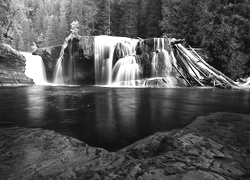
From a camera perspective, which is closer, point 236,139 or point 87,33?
point 236,139

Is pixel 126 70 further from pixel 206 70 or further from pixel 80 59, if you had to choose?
pixel 206 70

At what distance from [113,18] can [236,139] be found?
40559mm

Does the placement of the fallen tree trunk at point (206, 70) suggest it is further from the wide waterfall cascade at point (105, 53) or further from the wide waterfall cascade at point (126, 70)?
the wide waterfall cascade at point (105, 53)

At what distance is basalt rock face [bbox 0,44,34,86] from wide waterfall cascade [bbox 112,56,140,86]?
11.0 m

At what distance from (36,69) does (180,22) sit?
75.1 feet

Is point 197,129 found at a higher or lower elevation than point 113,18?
lower

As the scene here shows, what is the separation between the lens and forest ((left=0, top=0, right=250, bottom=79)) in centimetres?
1789

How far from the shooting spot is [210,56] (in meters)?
18.7

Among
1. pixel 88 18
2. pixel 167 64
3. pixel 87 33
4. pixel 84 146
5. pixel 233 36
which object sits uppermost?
pixel 88 18

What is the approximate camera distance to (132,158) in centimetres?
227

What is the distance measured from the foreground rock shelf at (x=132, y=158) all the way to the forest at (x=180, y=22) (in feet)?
59.2

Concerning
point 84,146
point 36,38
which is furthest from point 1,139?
point 36,38

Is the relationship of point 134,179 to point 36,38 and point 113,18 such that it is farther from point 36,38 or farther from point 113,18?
point 36,38

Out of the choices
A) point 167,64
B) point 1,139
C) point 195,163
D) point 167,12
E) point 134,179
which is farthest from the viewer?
point 167,12
